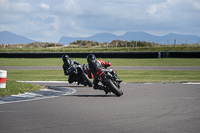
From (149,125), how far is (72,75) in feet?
33.2

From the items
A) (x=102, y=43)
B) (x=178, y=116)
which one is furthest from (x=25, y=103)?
(x=102, y=43)

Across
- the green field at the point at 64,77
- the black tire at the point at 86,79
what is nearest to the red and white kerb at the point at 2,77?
the green field at the point at 64,77

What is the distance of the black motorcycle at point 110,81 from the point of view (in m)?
12.2

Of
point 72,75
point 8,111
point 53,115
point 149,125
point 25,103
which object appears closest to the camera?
point 149,125

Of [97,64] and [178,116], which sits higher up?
[97,64]

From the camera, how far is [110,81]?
1240cm

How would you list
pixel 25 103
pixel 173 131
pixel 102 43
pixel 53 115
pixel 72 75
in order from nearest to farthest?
pixel 173 131 → pixel 53 115 → pixel 25 103 → pixel 72 75 → pixel 102 43

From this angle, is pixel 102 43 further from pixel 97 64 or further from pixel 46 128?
pixel 46 128

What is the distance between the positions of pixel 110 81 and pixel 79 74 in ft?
13.8

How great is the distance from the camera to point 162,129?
6.85 m

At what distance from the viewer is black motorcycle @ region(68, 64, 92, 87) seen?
16062mm

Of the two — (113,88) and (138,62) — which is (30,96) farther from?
(138,62)

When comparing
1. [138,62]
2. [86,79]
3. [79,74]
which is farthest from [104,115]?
[138,62]

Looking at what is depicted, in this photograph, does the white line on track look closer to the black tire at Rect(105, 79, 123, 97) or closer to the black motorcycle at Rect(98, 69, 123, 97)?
the black motorcycle at Rect(98, 69, 123, 97)
